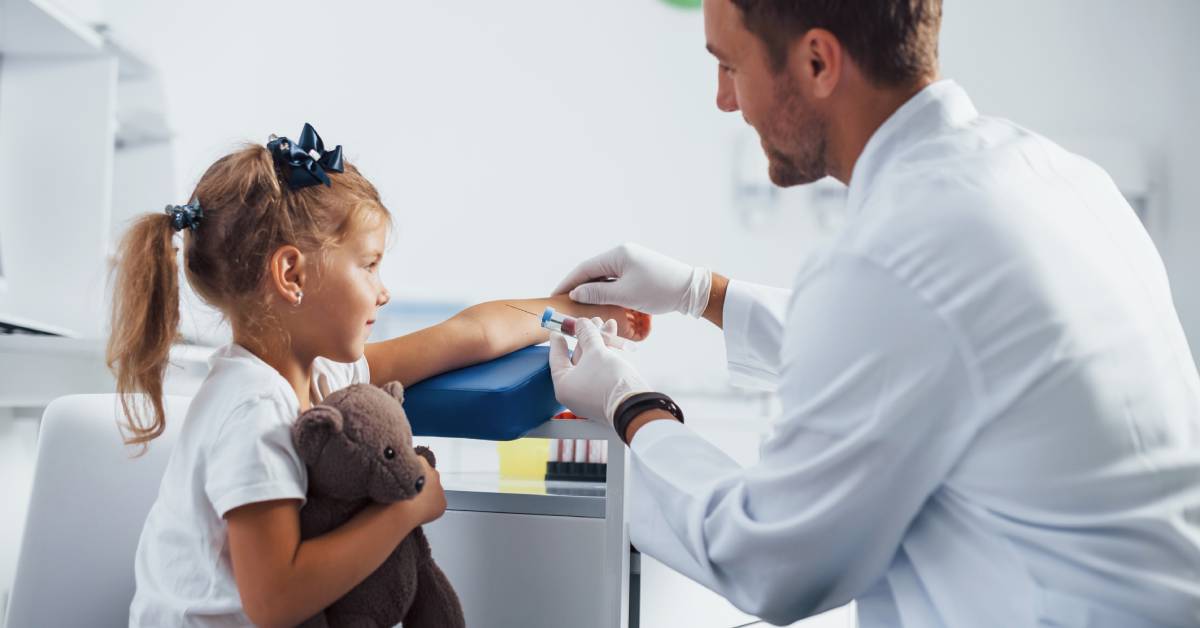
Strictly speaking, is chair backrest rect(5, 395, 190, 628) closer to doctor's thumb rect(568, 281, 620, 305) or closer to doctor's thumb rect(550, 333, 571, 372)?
doctor's thumb rect(550, 333, 571, 372)

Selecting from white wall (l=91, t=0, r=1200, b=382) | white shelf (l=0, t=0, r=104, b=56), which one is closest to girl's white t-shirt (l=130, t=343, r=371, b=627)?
white shelf (l=0, t=0, r=104, b=56)

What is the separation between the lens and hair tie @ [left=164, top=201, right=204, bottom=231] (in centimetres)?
94

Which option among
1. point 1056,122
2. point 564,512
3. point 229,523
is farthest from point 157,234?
point 1056,122

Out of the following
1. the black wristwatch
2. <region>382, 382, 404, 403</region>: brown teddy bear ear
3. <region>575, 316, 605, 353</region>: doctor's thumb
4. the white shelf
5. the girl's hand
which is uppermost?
the white shelf

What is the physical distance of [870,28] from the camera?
2.89ft

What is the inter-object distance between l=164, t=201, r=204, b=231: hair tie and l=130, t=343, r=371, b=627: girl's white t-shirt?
145 mm

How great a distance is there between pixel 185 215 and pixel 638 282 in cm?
69

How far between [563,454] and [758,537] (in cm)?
59

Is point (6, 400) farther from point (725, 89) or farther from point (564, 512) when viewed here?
point (725, 89)

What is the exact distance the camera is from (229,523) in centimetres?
83

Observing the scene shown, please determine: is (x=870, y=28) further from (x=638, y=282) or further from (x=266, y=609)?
(x=266, y=609)

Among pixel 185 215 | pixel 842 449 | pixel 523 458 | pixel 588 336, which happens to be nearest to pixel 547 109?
pixel 523 458

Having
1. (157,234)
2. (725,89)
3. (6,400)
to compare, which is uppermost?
(725,89)

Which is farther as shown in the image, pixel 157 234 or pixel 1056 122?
pixel 1056 122
